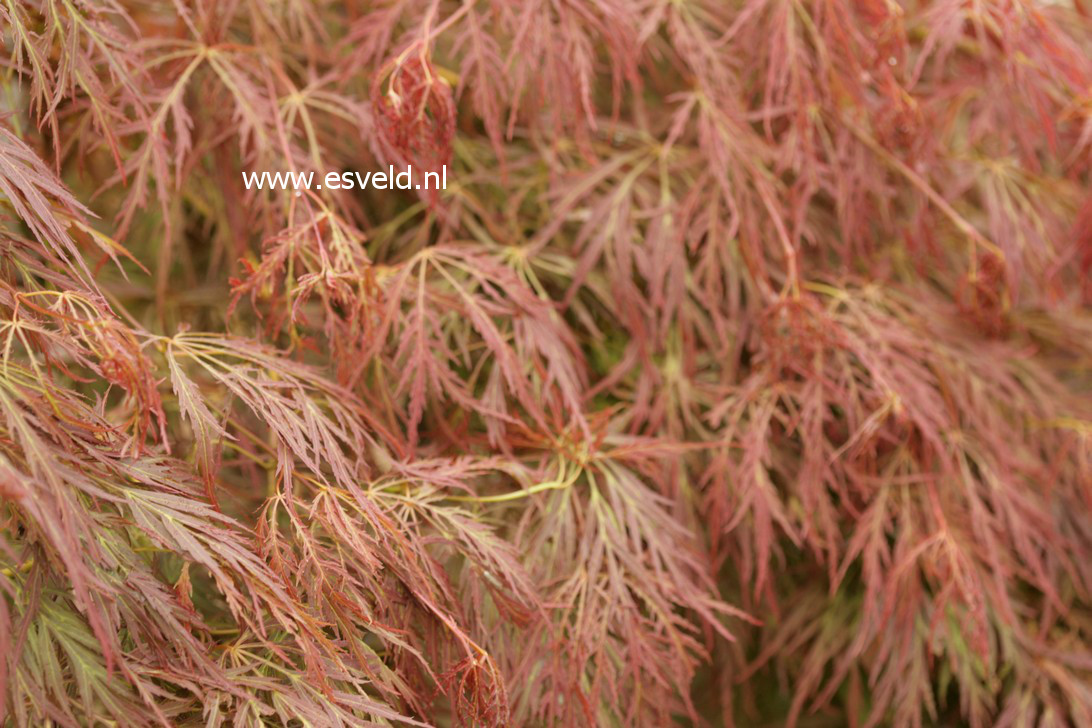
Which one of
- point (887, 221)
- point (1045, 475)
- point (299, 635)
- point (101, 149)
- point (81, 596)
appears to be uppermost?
point (101, 149)

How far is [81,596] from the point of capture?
726 mm

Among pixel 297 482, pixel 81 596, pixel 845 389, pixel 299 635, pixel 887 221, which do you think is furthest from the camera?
pixel 887 221

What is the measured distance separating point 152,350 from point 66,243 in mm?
464

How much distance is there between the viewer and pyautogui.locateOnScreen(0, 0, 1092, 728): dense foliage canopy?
0.93 m

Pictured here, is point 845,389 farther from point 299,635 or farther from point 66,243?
point 66,243

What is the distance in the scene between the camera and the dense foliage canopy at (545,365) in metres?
0.93

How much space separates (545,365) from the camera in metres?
1.42

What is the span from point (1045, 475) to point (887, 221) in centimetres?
49

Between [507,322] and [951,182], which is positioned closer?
[507,322]

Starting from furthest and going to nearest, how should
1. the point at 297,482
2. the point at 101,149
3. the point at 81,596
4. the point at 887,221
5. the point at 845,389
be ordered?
1. the point at 887,221
2. the point at 101,149
3. the point at 845,389
4. the point at 297,482
5. the point at 81,596

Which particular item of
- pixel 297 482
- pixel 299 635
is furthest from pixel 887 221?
pixel 299 635

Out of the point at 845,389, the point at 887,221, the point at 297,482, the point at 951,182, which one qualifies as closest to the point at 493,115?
the point at 297,482

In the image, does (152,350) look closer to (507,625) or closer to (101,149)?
(101,149)

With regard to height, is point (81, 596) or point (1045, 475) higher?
point (81, 596)
